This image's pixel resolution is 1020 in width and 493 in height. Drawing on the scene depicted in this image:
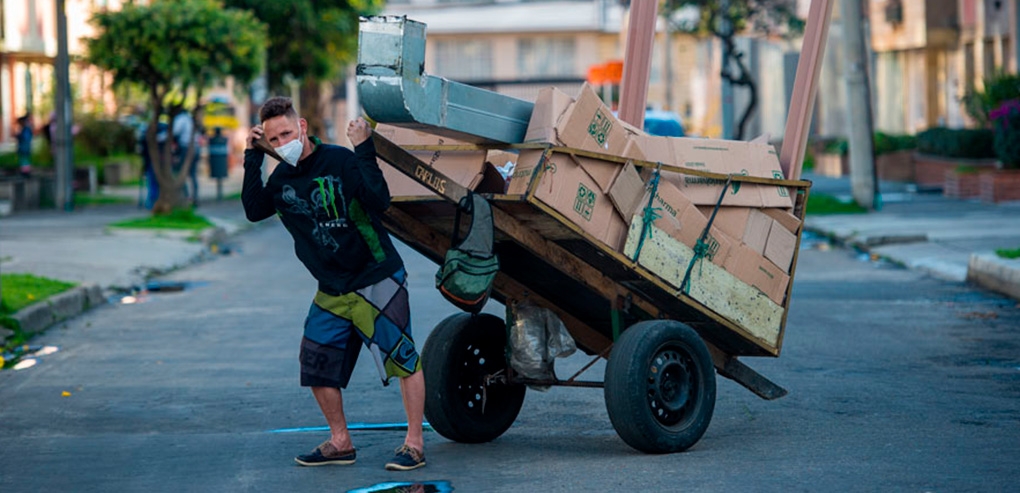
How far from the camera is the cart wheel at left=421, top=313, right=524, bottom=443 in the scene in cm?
739

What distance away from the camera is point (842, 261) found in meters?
17.5

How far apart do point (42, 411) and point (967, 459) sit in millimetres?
4934

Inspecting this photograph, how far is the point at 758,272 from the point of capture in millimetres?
7570

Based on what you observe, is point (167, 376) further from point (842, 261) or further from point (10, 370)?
point (842, 261)

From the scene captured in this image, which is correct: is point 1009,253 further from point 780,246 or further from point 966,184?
point 966,184

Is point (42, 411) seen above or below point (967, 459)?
below

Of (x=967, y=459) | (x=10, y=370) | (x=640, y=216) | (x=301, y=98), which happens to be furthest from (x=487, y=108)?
(x=301, y=98)

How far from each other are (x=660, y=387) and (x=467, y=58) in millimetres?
68656

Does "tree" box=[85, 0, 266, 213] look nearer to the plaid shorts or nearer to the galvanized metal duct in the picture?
the plaid shorts

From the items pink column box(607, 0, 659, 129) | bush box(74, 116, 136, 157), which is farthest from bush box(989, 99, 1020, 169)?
bush box(74, 116, 136, 157)

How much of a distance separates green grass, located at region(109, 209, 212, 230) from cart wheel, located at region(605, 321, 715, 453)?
15855mm

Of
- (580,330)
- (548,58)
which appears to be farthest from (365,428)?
(548,58)

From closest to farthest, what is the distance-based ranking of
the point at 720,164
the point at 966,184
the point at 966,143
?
1. the point at 720,164
2. the point at 966,184
3. the point at 966,143

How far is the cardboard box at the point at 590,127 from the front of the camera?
6.65m
